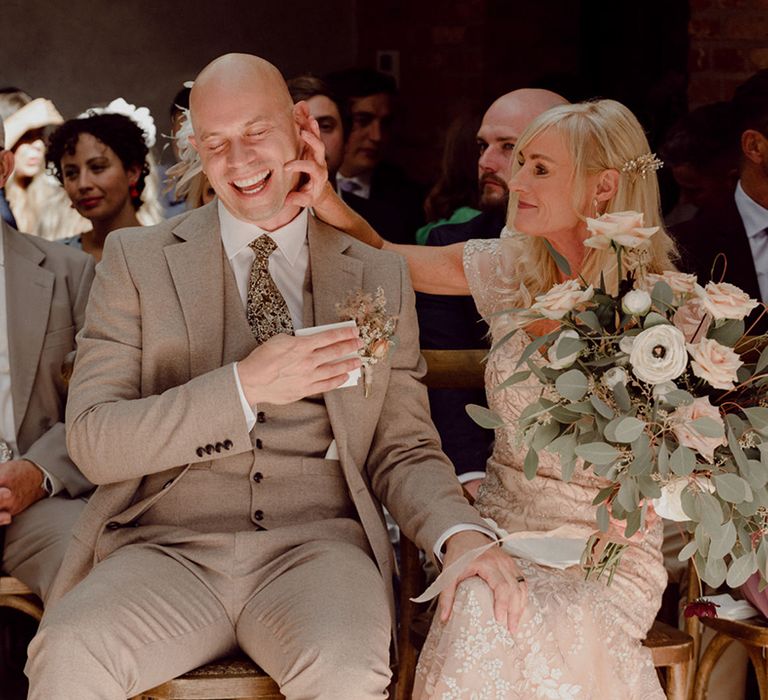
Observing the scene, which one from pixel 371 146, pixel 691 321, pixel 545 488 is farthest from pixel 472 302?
pixel 371 146

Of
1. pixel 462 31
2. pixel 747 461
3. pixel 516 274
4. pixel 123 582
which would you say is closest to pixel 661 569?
pixel 747 461

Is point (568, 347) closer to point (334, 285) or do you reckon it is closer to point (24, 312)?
point (334, 285)

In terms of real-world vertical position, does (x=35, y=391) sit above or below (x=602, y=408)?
below

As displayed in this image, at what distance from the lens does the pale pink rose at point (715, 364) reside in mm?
2623

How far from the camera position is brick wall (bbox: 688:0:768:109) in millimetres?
5449

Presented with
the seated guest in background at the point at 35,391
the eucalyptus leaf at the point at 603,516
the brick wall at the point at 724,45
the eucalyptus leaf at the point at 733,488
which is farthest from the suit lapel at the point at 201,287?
the brick wall at the point at 724,45

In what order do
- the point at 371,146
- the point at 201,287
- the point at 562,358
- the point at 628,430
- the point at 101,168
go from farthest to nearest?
1. the point at 371,146
2. the point at 101,168
3. the point at 201,287
4. the point at 562,358
5. the point at 628,430

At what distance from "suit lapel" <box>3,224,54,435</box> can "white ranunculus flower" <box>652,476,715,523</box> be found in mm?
1750

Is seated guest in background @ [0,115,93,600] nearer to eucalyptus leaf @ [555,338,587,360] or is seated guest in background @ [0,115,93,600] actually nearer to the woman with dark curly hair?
the woman with dark curly hair

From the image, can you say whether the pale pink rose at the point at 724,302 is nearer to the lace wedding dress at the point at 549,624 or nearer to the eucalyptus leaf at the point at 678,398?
the eucalyptus leaf at the point at 678,398

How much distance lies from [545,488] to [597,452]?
62 cm

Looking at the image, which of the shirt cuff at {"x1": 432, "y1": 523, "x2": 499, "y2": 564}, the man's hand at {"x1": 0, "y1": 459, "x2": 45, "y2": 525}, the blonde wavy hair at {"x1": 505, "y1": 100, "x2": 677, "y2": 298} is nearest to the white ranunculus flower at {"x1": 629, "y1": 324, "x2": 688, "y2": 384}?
the shirt cuff at {"x1": 432, "y1": 523, "x2": 499, "y2": 564}

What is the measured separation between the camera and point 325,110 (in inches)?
199

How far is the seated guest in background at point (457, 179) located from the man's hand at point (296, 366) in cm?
215
